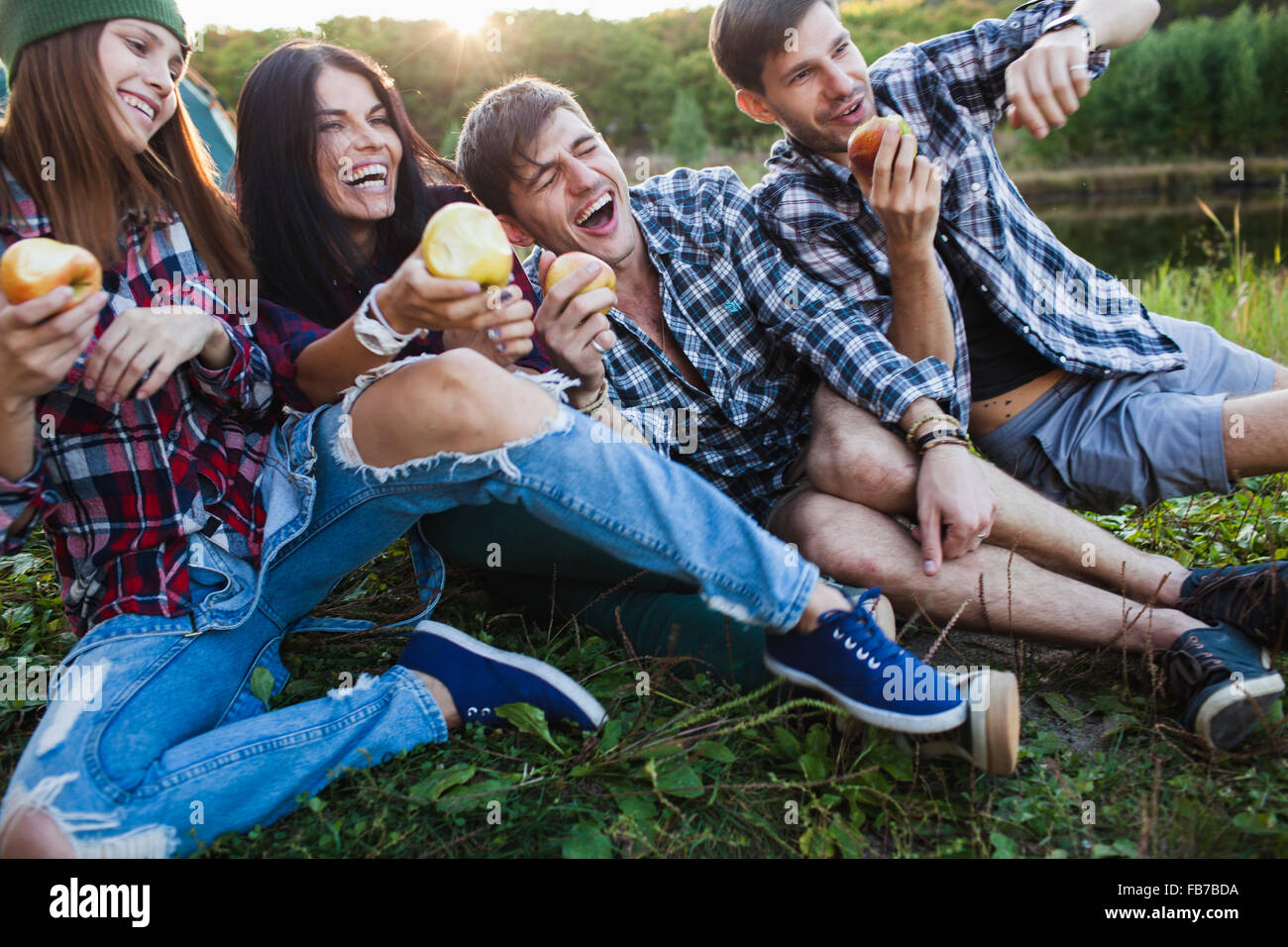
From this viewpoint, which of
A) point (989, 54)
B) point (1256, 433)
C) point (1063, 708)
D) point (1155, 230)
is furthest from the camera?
point (1155, 230)

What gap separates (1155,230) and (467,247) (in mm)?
17097

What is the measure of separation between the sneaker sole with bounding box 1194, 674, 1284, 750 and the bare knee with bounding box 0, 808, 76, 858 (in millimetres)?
1949

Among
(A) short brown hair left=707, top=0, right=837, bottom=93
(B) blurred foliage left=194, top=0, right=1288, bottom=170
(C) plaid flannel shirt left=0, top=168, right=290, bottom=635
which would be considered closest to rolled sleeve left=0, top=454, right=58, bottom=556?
(C) plaid flannel shirt left=0, top=168, right=290, bottom=635

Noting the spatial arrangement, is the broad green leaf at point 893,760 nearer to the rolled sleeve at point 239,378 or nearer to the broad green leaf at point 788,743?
the broad green leaf at point 788,743

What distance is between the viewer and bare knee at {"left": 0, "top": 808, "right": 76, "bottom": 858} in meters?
1.35

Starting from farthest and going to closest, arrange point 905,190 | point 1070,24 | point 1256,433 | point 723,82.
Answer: point 723,82
point 1070,24
point 1256,433
point 905,190

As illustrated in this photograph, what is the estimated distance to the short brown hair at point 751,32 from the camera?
2.35 meters

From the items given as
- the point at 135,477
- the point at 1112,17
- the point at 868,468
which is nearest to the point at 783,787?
the point at 868,468

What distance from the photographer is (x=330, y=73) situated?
2.12 metres

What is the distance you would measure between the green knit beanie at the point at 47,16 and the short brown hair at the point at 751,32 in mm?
1444

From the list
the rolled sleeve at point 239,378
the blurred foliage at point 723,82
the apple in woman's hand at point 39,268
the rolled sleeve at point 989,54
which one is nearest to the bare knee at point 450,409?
the rolled sleeve at point 239,378

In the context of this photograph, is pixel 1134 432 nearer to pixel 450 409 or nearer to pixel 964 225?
pixel 964 225

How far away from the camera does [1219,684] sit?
160cm
